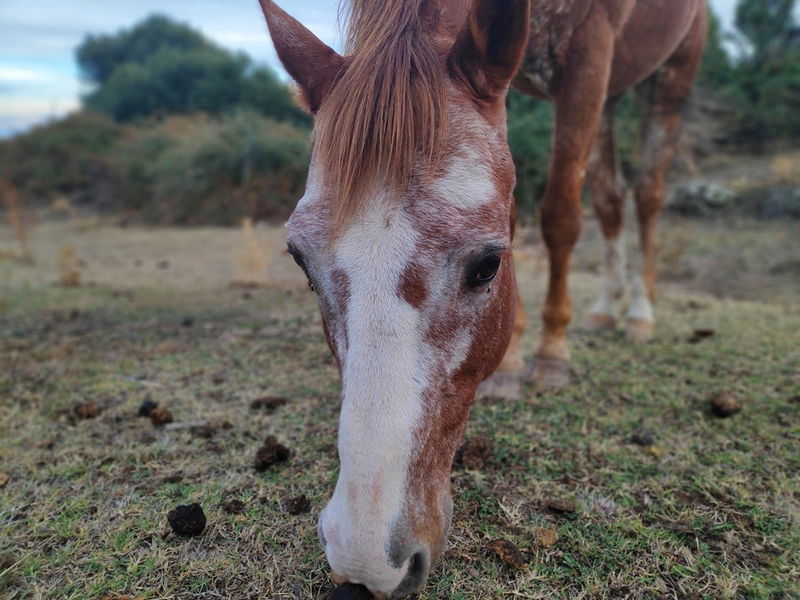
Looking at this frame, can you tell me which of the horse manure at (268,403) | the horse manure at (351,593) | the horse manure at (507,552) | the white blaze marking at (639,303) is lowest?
the horse manure at (268,403)

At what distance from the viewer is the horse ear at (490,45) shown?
1.30 meters

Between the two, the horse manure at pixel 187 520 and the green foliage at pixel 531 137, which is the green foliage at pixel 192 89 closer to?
the green foliage at pixel 531 137

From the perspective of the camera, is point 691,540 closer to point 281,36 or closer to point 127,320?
point 281,36

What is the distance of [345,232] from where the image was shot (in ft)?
3.86

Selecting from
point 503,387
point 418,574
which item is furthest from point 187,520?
point 503,387

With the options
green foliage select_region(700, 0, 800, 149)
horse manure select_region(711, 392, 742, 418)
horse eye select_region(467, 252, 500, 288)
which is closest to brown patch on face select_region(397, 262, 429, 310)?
horse eye select_region(467, 252, 500, 288)

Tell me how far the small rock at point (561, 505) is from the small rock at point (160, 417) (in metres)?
1.65

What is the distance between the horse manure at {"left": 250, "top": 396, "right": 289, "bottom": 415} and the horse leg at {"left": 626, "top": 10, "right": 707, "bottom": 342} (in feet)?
8.61

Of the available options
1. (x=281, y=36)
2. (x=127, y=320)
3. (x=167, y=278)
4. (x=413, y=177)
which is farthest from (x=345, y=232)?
(x=167, y=278)

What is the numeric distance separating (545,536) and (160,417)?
169 cm

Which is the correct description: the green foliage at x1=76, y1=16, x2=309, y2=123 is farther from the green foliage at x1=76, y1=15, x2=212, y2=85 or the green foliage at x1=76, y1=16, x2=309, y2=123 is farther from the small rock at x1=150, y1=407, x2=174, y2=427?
the small rock at x1=150, y1=407, x2=174, y2=427

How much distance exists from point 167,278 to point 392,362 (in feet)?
19.2

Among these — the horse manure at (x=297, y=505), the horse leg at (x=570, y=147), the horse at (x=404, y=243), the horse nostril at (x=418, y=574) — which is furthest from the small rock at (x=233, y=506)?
the horse leg at (x=570, y=147)

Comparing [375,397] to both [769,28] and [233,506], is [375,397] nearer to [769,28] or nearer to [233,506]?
[233,506]
